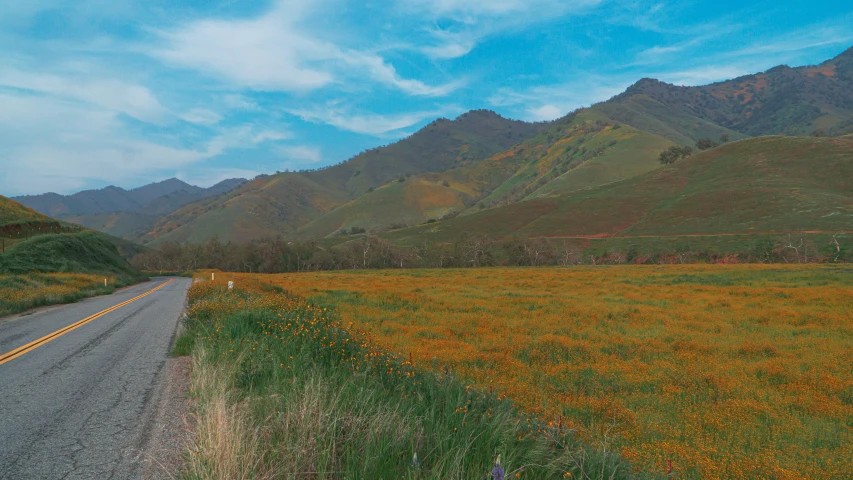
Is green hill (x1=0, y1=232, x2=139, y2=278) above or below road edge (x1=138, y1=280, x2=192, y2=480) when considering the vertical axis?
above

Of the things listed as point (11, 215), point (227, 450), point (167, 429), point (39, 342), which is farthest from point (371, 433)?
→ point (11, 215)

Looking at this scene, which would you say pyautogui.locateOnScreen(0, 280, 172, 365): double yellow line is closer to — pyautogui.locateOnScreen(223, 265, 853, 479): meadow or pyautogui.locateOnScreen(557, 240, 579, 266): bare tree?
pyautogui.locateOnScreen(223, 265, 853, 479): meadow

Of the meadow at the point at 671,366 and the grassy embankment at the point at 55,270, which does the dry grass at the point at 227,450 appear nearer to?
the meadow at the point at 671,366

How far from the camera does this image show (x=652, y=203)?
12838cm

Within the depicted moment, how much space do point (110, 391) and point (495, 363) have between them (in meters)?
8.25

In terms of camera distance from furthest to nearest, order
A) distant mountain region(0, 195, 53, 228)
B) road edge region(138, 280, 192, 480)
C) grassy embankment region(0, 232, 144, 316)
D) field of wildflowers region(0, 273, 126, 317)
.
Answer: distant mountain region(0, 195, 53, 228), grassy embankment region(0, 232, 144, 316), field of wildflowers region(0, 273, 126, 317), road edge region(138, 280, 192, 480)

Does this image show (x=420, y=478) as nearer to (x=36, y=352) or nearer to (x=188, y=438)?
(x=188, y=438)

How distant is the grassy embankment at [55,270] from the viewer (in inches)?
863

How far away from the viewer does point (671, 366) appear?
1085cm

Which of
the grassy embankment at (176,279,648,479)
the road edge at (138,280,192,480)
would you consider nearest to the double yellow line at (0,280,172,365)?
the road edge at (138,280,192,480)

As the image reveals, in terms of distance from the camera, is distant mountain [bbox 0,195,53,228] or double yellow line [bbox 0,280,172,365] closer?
double yellow line [bbox 0,280,172,365]

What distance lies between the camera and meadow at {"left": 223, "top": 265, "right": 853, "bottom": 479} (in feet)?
21.4

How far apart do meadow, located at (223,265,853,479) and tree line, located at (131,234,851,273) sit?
183 feet

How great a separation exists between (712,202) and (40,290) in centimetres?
13211
